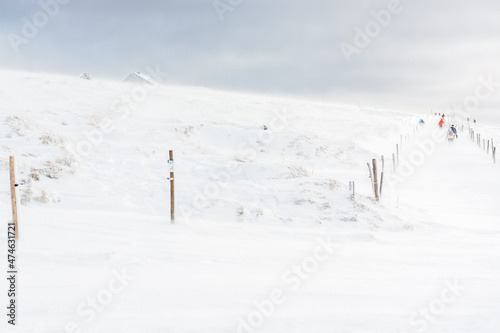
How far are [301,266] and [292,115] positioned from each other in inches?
1505

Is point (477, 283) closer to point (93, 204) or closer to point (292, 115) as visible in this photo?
point (93, 204)

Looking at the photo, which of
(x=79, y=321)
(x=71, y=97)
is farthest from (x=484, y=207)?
(x=71, y=97)
